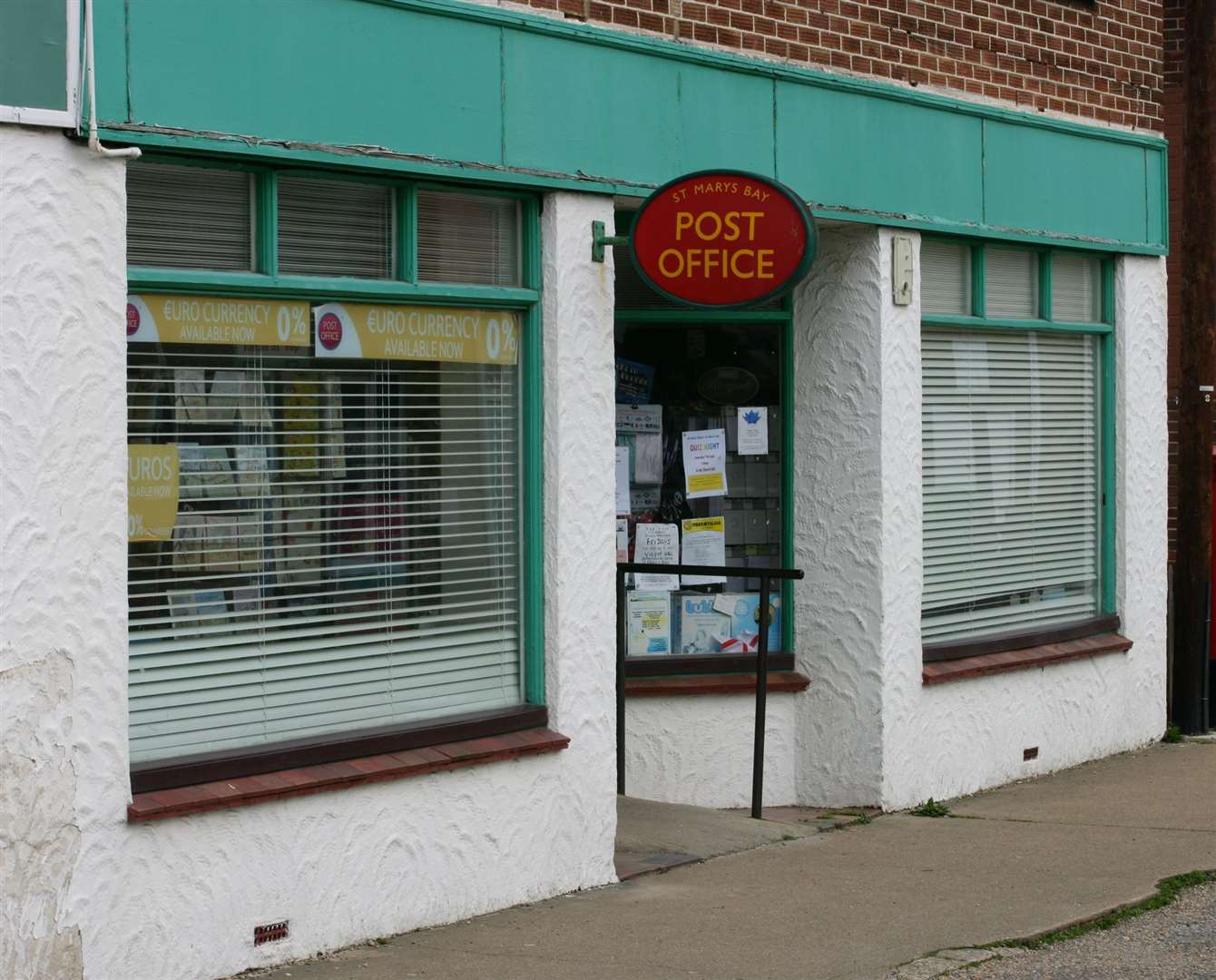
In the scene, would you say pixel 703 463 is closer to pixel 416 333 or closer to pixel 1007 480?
pixel 1007 480

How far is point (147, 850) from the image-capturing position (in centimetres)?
614

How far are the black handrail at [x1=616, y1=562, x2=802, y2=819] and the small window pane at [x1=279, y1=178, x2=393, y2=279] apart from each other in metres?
2.43

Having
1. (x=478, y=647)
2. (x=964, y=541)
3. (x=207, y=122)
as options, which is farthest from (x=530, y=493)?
(x=964, y=541)

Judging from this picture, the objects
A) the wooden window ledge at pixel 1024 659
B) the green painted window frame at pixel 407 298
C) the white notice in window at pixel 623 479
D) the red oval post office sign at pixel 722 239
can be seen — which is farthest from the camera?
the wooden window ledge at pixel 1024 659

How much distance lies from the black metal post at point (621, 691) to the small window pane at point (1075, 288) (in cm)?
355

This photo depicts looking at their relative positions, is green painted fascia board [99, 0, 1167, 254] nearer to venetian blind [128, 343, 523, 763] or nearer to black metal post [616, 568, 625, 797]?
venetian blind [128, 343, 523, 763]

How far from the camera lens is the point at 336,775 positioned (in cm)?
681

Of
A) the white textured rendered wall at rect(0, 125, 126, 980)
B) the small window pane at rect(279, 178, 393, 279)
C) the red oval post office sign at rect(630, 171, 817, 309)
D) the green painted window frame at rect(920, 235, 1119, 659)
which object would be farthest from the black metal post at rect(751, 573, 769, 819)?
the white textured rendered wall at rect(0, 125, 126, 980)

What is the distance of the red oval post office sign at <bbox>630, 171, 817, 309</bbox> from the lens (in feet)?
24.9

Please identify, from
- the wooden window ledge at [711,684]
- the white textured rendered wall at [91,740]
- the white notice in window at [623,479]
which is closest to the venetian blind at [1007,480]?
the wooden window ledge at [711,684]

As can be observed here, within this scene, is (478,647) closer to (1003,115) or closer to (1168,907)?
(1168,907)

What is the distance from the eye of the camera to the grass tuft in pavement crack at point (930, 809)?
952cm

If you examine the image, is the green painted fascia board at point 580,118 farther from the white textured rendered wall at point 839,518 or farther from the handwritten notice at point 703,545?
the handwritten notice at point 703,545

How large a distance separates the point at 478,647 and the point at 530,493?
68 cm
